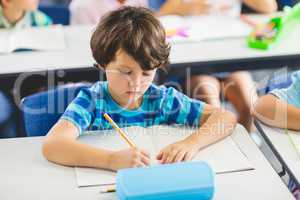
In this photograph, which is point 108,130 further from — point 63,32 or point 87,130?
point 63,32

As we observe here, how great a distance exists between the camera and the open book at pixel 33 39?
2.20 m

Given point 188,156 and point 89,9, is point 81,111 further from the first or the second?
point 89,9

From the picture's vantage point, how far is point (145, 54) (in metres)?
1.54

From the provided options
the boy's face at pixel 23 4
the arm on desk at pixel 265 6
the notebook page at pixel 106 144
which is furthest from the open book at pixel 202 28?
the notebook page at pixel 106 144

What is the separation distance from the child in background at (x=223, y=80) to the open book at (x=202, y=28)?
0.27 feet

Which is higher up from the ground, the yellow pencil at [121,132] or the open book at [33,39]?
the yellow pencil at [121,132]

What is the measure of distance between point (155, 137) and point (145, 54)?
0.23 metres

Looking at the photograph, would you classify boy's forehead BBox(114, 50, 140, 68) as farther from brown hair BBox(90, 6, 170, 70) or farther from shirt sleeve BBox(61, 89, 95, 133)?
shirt sleeve BBox(61, 89, 95, 133)

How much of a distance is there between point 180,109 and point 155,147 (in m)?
0.18

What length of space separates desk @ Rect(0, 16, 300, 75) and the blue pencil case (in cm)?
90

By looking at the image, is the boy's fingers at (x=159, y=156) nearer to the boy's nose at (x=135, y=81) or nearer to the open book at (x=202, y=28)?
the boy's nose at (x=135, y=81)

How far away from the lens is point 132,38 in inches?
60.9

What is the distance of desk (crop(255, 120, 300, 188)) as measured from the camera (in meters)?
1.39

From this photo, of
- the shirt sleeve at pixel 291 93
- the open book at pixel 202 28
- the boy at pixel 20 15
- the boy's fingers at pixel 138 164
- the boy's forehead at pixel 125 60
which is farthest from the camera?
the boy at pixel 20 15
